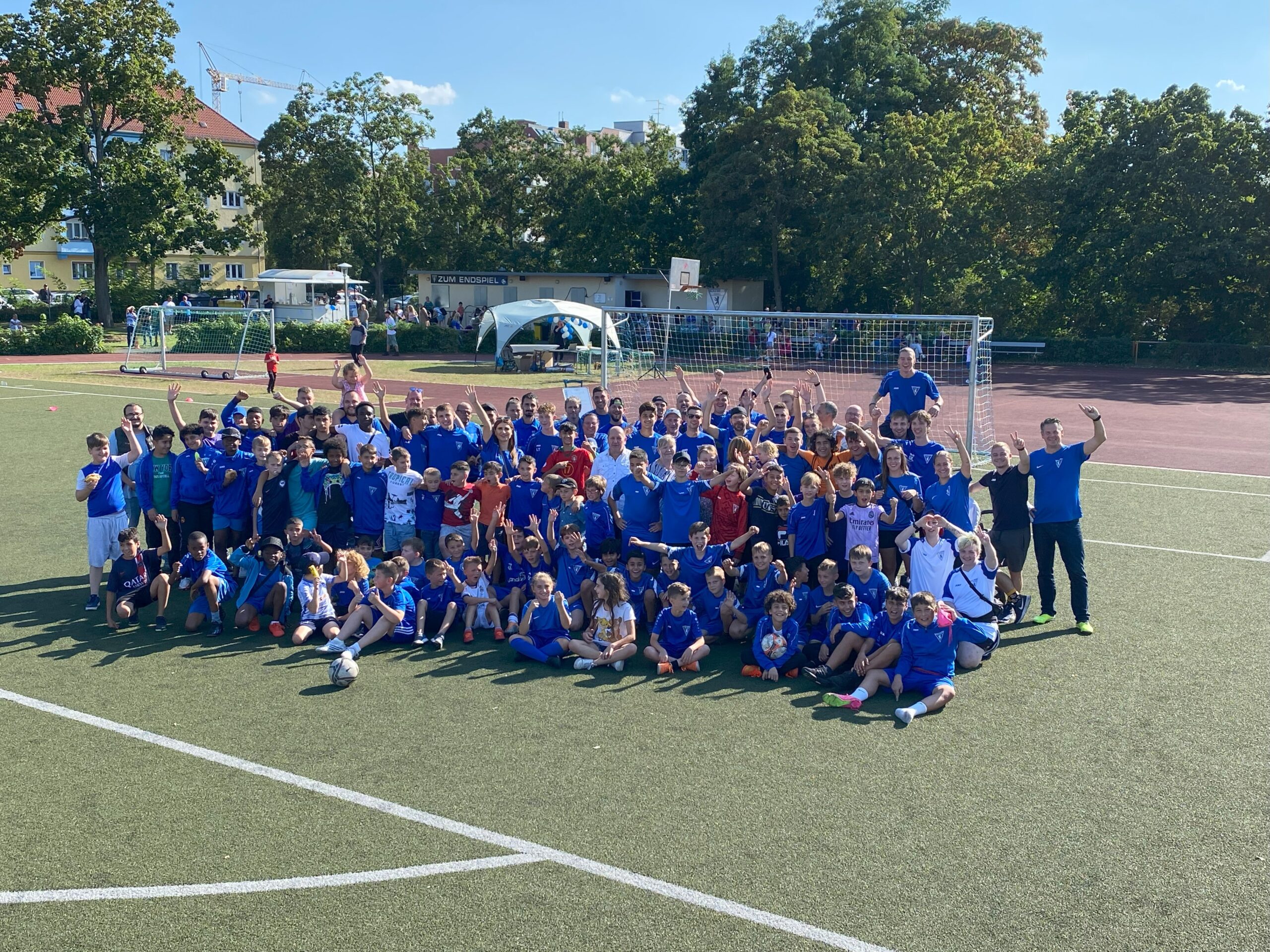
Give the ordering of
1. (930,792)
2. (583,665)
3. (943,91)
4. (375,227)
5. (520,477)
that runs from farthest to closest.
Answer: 1. (375,227)
2. (943,91)
3. (520,477)
4. (583,665)
5. (930,792)

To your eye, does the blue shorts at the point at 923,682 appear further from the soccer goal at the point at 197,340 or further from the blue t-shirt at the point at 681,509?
the soccer goal at the point at 197,340

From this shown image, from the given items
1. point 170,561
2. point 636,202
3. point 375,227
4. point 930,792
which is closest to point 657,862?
point 930,792

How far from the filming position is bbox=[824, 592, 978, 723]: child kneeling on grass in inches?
317

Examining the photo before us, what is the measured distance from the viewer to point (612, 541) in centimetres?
959

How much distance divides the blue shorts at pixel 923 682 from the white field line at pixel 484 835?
3188 millimetres

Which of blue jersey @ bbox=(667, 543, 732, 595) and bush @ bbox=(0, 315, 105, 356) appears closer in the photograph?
blue jersey @ bbox=(667, 543, 732, 595)

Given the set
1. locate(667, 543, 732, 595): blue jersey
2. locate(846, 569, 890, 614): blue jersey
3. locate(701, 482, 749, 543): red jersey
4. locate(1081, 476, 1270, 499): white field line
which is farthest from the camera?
locate(1081, 476, 1270, 499): white field line

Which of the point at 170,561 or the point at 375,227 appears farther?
the point at 375,227

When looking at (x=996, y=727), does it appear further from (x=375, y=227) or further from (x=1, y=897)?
(x=375, y=227)

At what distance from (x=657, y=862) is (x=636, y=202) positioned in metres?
52.0

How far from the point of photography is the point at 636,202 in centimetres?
Result: 5522

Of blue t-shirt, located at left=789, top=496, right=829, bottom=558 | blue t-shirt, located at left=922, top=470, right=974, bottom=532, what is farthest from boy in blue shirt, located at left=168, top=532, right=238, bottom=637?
blue t-shirt, located at left=922, top=470, right=974, bottom=532

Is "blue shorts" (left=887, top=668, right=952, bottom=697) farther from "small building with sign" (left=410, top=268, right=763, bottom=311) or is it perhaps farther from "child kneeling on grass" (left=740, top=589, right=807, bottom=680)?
"small building with sign" (left=410, top=268, right=763, bottom=311)

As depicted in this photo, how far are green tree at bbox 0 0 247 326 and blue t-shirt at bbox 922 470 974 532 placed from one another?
46581mm
